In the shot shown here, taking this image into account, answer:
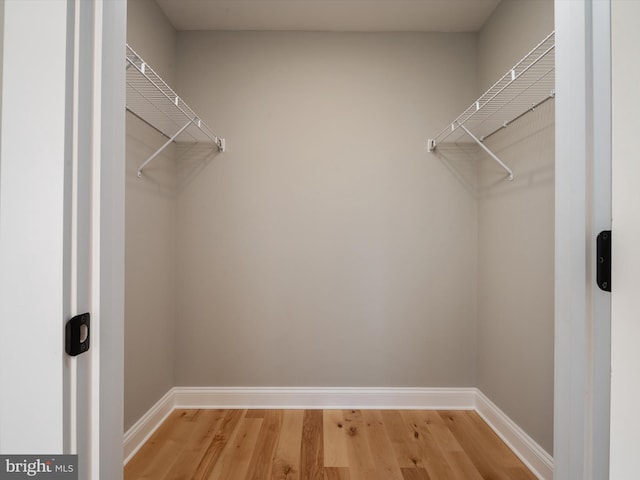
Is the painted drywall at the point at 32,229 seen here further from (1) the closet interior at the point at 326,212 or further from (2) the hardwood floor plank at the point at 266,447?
(1) the closet interior at the point at 326,212

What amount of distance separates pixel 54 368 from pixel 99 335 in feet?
0.24

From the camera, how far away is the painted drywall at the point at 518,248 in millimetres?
1657

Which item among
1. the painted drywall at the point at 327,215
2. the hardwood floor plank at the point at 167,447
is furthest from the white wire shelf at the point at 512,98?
the hardwood floor plank at the point at 167,447

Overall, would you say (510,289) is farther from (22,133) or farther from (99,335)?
(22,133)

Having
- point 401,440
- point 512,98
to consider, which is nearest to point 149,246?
point 401,440

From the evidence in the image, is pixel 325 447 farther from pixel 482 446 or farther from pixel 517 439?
pixel 517 439

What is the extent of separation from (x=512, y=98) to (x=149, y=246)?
7.40 ft

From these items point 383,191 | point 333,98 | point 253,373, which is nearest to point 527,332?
point 383,191

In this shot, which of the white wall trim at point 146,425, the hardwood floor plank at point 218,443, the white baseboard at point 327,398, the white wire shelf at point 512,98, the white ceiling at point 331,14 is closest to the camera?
the white wire shelf at point 512,98

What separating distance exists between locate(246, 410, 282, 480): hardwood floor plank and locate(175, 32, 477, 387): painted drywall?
27 cm

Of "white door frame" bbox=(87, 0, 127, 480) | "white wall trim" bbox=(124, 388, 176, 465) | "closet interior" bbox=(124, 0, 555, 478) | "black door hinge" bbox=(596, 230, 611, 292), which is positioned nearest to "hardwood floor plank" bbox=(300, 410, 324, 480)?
"closet interior" bbox=(124, 0, 555, 478)

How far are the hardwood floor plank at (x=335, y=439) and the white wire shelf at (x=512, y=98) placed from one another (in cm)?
182

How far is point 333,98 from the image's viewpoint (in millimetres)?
2387

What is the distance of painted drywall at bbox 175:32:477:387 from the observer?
2.37 m
